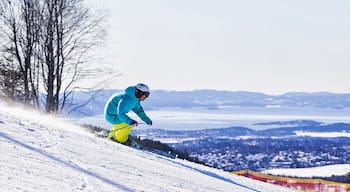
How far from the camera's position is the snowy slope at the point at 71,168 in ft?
15.3

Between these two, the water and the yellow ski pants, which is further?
the water

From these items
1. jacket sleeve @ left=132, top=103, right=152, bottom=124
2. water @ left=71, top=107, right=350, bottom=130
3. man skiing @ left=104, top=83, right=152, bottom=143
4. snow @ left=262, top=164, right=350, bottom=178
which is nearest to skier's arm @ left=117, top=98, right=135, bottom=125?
man skiing @ left=104, top=83, right=152, bottom=143

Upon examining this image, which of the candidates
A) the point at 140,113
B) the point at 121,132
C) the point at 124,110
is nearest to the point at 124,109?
the point at 124,110

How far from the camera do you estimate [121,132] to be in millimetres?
10461

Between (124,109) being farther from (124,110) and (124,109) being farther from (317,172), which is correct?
(317,172)

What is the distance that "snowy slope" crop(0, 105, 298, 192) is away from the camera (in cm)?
466

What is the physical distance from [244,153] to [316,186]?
51062 mm

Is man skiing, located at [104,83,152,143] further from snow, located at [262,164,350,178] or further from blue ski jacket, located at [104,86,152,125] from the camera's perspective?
snow, located at [262,164,350,178]

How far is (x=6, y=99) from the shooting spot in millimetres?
19656

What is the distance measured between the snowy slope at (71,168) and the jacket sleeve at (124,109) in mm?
1663

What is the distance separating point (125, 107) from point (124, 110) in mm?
61

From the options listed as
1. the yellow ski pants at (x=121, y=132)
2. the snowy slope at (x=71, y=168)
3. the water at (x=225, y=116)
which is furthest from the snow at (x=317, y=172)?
the water at (x=225, y=116)

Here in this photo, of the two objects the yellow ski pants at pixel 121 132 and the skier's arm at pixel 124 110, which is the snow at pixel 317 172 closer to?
the yellow ski pants at pixel 121 132

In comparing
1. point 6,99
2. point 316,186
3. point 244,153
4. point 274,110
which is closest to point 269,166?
point 244,153
